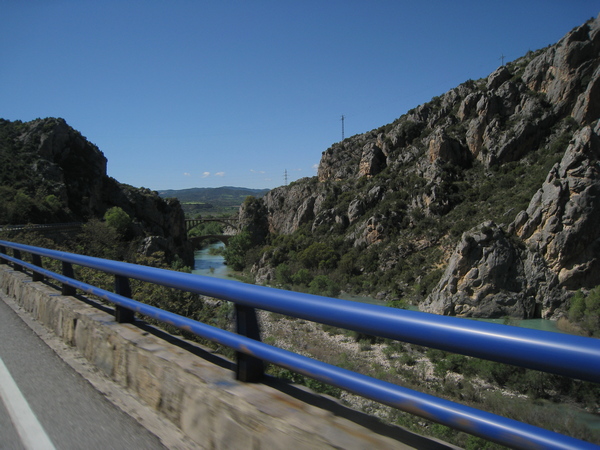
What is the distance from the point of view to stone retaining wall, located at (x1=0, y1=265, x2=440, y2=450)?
1.87 m

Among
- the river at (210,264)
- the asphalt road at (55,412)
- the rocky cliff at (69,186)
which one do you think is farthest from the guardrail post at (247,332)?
the river at (210,264)

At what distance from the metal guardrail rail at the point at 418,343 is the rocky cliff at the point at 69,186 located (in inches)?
2103

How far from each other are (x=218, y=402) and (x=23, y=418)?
154 centimetres

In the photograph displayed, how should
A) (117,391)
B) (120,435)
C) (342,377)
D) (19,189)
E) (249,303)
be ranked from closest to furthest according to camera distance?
(342,377) < (249,303) < (120,435) < (117,391) < (19,189)

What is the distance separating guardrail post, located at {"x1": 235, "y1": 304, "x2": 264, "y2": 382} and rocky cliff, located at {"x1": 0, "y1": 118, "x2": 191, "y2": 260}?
53366 mm

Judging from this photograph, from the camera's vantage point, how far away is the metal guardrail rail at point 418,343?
1316 mm

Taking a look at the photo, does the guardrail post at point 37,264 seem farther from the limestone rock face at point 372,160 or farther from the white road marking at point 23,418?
the limestone rock face at point 372,160

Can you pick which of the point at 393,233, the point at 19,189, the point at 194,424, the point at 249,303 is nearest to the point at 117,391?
the point at 194,424

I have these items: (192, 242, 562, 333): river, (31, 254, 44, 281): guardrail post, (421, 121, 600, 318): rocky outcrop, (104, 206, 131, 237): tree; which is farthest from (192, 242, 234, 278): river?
(31, 254, 44, 281): guardrail post

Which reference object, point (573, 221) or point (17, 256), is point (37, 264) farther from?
point (573, 221)

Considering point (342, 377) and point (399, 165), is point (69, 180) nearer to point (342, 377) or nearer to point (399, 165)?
point (399, 165)

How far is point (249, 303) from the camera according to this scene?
2332 millimetres

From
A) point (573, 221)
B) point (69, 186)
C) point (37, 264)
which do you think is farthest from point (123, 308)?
point (69, 186)

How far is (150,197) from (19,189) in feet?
95.7
